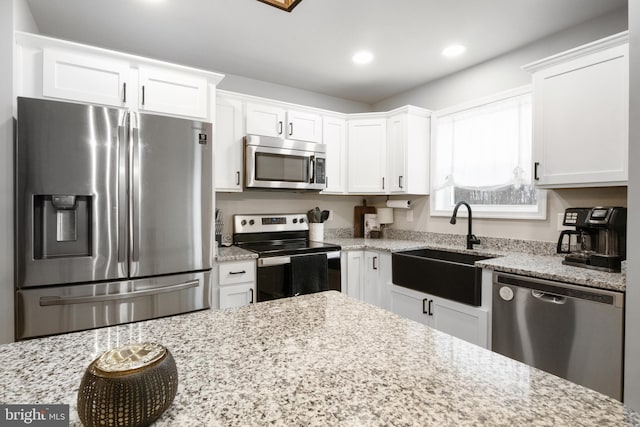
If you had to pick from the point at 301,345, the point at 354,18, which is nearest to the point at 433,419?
the point at 301,345

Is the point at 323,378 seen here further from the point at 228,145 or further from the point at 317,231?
the point at 317,231

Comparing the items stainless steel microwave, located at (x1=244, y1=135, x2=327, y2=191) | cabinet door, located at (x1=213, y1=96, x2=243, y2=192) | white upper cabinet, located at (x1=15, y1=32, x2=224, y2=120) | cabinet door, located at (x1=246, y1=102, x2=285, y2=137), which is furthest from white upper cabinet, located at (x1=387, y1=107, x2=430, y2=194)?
white upper cabinet, located at (x1=15, y1=32, x2=224, y2=120)

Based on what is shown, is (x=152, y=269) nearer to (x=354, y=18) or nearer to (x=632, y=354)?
(x=354, y=18)

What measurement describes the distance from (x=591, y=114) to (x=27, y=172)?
318 cm

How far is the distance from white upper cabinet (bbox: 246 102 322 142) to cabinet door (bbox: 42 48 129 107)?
102 cm

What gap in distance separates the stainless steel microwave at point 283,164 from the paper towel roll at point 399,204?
856 millimetres

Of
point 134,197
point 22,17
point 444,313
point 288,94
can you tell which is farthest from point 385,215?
point 22,17

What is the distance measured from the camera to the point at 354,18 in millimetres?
2141

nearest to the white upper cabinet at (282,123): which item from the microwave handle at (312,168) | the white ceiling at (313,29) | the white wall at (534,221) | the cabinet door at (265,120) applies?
the cabinet door at (265,120)

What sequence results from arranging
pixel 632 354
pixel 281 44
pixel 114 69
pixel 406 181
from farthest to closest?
1. pixel 406 181
2. pixel 281 44
3. pixel 114 69
4. pixel 632 354

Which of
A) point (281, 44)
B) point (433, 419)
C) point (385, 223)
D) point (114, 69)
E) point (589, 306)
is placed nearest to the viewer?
point (433, 419)

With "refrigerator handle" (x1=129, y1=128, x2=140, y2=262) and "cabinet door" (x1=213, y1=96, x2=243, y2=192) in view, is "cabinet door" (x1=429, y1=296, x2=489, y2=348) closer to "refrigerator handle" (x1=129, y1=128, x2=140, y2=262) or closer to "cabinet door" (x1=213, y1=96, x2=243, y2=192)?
"cabinet door" (x1=213, y1=96, x2=243, y2=192)

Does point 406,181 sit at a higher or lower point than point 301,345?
higher

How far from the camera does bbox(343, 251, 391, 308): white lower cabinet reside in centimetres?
294
